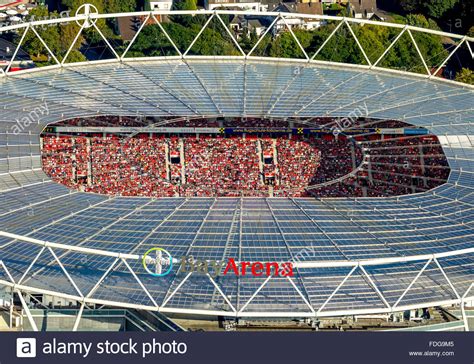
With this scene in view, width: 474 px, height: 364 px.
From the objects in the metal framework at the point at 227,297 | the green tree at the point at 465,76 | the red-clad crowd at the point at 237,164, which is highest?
the green tree at the point at 465,76

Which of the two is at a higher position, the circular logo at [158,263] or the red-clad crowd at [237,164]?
the red-clad crowd at [237,164]

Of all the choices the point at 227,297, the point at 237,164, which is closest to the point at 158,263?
the point at 227,297

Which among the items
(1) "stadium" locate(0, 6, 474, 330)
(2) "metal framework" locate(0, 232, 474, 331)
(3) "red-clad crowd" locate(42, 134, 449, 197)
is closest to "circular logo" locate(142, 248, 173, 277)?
(1) "stadium" locate(0, 6, 474, 330)

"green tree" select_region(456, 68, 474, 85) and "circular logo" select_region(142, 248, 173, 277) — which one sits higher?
"green tree" select_region(456, 68, 474, 85)

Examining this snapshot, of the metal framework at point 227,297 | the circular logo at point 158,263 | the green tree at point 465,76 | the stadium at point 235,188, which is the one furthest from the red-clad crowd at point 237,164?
the green tree at point 465,76

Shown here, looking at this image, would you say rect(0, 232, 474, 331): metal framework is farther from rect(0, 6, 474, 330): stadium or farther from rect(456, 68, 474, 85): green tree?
rect(456, 68, 474, 85): green tree

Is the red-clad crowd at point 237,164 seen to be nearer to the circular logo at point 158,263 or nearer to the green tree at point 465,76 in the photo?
the circular logo at point 158,263
